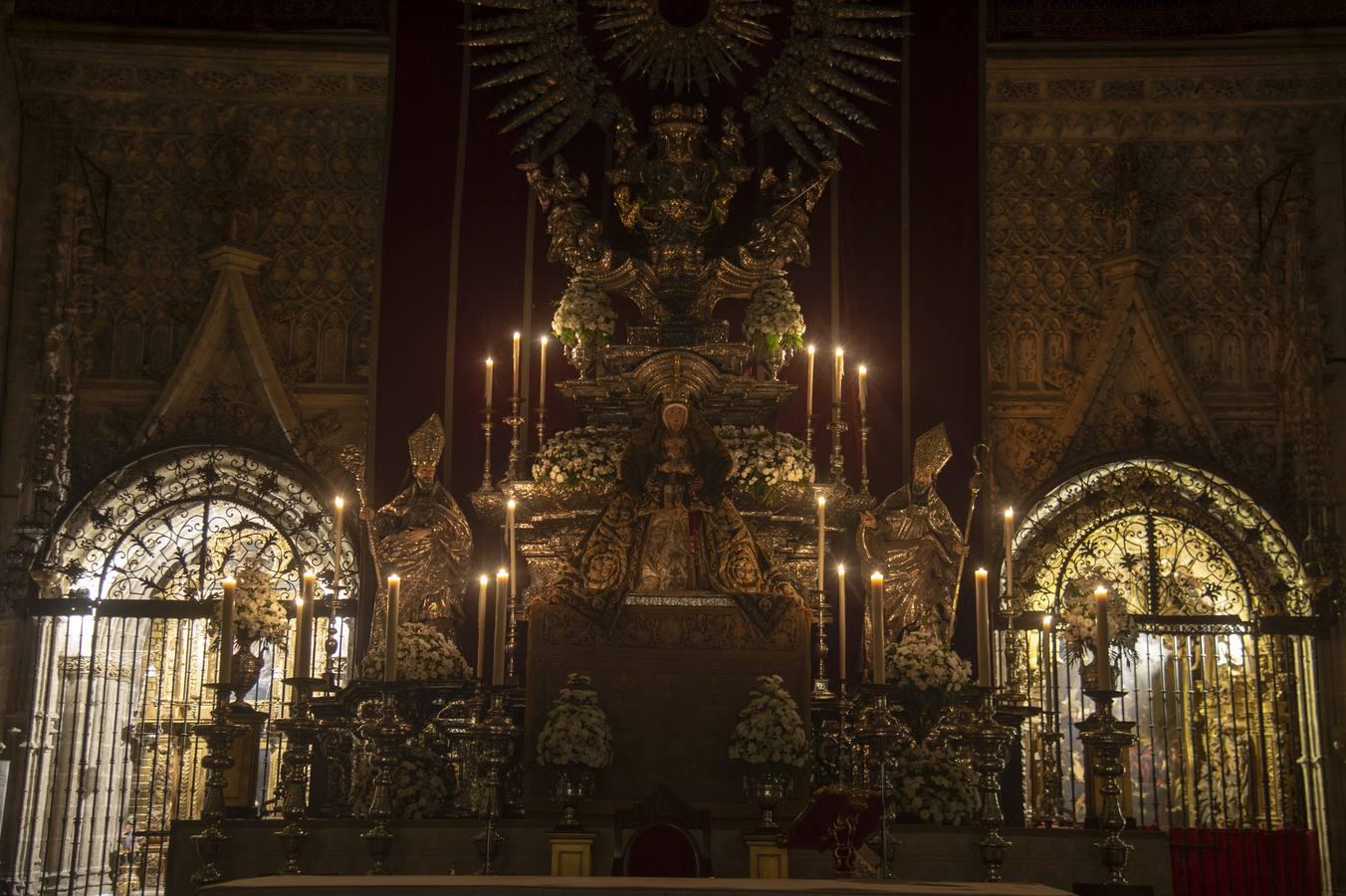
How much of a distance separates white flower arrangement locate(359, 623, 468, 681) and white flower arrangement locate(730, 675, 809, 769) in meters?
2.73

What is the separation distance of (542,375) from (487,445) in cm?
75

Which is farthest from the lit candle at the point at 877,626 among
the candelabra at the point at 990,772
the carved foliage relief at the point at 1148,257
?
the carved foliage relief at the point at 1148,257

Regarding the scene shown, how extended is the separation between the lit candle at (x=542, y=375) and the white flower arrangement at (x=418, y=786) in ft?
11.9

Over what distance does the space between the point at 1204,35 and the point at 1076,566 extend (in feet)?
16.0

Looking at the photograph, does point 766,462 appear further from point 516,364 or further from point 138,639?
point 138,639

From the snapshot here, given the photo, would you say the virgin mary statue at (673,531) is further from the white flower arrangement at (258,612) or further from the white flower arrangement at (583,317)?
the white flower arrangement at (258,612)

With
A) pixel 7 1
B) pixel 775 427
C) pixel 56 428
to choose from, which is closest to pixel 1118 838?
pixel 775 427

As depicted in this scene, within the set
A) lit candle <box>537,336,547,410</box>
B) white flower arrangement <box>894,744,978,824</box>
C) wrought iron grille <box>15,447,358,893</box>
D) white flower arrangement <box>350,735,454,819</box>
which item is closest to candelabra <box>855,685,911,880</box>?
white flower arrangement <box>894,744,978,824</box>

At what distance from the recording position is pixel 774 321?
40.3 ft

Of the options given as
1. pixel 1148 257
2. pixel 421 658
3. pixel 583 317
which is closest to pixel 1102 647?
pixel 421 658

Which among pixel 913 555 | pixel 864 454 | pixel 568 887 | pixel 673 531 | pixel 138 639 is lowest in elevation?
pixel 568 887

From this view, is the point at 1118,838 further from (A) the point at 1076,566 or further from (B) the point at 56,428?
(B) the point at 56,428

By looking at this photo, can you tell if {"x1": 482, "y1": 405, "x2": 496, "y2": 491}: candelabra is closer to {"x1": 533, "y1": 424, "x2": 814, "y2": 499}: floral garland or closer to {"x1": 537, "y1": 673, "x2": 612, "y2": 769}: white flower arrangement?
{"x1": 533, "y1": 424, "x2": 814, "y2": 499}: floral garland

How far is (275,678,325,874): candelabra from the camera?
809cm
